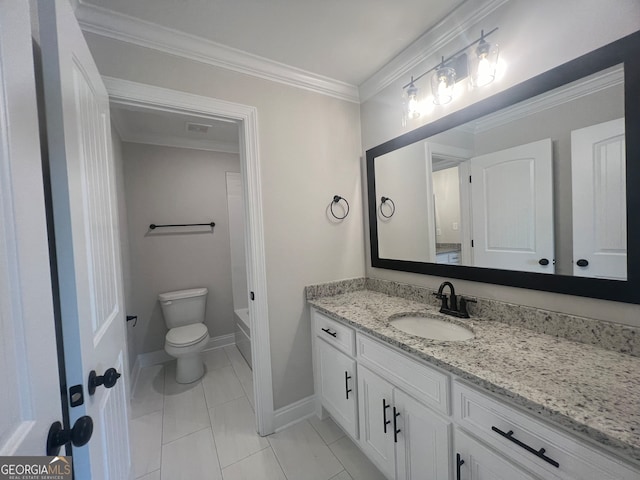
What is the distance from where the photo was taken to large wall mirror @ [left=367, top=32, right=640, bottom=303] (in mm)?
929

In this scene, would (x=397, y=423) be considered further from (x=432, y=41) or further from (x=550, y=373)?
(x=432, y=41)

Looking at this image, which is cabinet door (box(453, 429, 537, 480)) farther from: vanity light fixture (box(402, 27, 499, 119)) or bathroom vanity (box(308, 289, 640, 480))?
vanity light fixture (box(402, 27, 499, 119))

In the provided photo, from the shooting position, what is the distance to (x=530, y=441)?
0.73 metres

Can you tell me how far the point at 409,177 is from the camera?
176 cm

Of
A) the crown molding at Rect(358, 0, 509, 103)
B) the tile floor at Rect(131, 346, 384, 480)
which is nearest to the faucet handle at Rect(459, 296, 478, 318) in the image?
the tile floor at Rect(131, 346, 384, 480)

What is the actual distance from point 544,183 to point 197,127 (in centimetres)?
272

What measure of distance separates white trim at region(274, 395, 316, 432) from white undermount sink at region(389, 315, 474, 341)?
95 centimetres

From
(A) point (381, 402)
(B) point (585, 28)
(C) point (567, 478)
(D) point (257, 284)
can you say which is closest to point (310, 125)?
(D) point (257, 284)

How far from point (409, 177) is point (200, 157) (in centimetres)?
236

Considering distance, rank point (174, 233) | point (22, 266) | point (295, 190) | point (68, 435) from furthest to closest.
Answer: point (174, 233) < point (295, 190) < point (68, 435) < point (22, 266)

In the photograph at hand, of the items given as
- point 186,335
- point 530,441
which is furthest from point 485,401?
point 186,335

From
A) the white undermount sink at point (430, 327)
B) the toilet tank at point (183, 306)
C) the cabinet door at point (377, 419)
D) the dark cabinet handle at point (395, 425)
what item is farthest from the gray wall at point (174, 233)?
the dark cabinet handle at point (395, 425)

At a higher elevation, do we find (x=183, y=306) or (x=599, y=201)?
(x=599, y=201)

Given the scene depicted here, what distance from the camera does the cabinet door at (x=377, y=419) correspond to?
1.22 metres
